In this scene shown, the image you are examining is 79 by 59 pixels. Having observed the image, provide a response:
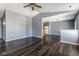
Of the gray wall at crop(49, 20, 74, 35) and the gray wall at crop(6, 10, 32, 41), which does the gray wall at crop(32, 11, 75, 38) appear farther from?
the gray wall at crop(49, 20, 74, 35)

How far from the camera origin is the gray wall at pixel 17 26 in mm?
6214

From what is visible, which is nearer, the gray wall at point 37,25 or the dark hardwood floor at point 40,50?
the dark hardwood floor at point 40,50

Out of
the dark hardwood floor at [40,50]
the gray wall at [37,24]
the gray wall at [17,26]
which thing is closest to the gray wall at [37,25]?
the gray wall at [37,24]

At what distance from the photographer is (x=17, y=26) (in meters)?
7.27

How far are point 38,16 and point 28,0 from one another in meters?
6.85

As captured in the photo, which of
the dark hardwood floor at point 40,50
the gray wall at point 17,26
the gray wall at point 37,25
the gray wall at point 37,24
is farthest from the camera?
the gray wall at point 37,25

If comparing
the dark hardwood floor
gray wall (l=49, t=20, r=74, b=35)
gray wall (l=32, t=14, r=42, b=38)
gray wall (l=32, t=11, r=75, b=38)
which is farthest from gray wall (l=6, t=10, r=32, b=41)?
gray wall (l=49, t=20, r=74, b=35)

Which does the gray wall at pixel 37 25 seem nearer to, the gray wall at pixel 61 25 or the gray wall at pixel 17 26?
the gray wall at pixel 17 26

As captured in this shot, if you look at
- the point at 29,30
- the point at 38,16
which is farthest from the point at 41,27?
the point at 29,30

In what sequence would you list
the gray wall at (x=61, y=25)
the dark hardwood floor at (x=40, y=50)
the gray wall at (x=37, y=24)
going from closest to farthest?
the dark hardwood floor at (x=40, y=50) → the gray wall at (x=61, y=25) → the gray wall at (x=37, y=24)

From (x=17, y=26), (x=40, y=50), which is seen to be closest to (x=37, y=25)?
(x=17, y=26)

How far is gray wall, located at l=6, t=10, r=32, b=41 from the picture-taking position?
6.21 meters

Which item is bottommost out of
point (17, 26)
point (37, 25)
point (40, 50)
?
point (40, 50)

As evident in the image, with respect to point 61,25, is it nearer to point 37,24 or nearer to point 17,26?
point 37,24
